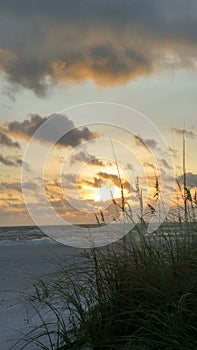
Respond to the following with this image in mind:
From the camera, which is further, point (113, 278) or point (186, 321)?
point (113, 278)

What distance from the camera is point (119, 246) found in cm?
455

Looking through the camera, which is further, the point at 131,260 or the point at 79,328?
the point at 131,260

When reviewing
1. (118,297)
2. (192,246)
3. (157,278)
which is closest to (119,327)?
(118,297)

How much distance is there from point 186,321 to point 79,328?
0.84 metres

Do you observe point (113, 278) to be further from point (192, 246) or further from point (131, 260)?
point (192, 246)

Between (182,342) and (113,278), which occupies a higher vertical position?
(113,278)

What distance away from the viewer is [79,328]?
12.3 feet

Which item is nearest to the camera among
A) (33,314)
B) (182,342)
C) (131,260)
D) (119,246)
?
(182,342)

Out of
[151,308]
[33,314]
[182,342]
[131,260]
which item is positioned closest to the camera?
[182,342]

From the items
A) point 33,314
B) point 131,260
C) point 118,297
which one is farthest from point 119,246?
point 33,314

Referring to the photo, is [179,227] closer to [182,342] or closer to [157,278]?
[157,278]

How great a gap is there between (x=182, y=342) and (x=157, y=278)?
0.55 m

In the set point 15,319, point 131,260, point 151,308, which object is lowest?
point 15,319

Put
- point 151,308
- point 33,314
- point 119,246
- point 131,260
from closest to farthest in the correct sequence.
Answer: point 151,308, point 131,260, point 119,246, point 33,314
